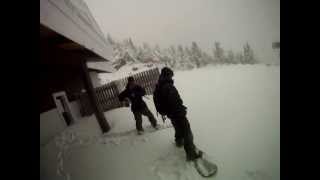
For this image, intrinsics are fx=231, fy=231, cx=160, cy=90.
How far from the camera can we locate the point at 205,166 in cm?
281

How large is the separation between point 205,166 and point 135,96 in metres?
1.32

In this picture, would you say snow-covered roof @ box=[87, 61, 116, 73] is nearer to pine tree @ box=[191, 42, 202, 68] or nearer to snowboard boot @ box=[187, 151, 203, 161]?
pine tree @ box=[191, 42, 202, 68]

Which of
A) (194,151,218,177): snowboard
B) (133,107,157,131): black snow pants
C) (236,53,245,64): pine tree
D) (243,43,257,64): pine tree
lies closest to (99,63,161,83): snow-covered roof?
(133,107,157,131): black snow pants

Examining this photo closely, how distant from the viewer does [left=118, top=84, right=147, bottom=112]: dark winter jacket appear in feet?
10.7

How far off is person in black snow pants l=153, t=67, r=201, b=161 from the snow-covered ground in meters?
0.16

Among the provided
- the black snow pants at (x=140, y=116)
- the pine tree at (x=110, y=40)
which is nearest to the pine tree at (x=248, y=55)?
the black snow pants at (x=140, y=116)

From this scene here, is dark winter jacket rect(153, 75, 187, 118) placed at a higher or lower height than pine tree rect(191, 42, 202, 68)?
lower

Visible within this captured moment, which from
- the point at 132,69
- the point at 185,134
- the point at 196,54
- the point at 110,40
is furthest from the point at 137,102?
the point at 110,40

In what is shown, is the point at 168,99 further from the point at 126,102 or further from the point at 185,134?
the point at 126,102

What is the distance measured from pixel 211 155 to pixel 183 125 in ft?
1.71

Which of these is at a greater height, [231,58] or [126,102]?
[231,58]

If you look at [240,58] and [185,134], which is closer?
[185,134]
